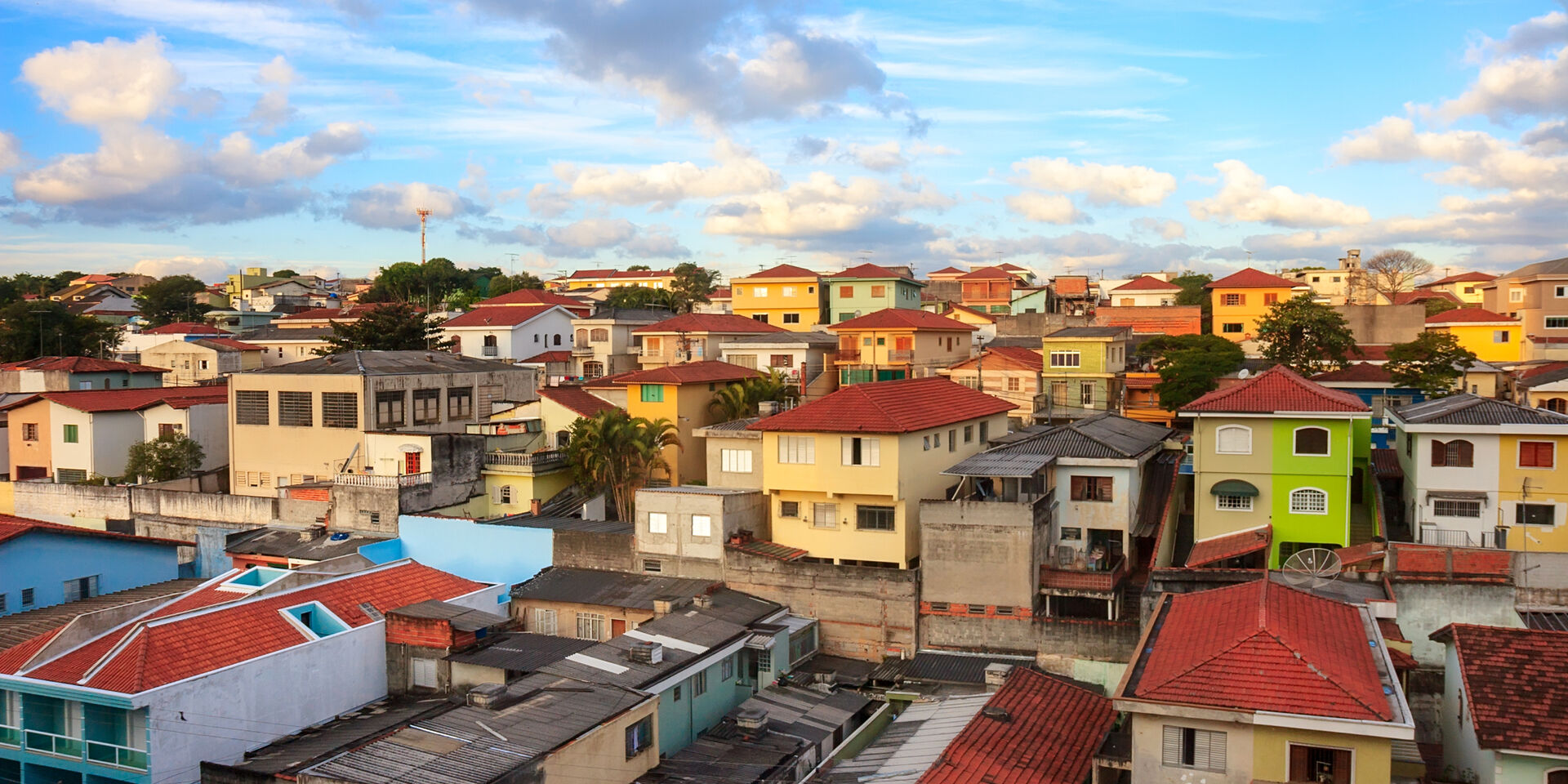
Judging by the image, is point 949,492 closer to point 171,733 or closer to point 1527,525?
point 1527,525

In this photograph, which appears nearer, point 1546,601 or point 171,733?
point 171,733

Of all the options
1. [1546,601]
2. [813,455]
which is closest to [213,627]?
[813,455]

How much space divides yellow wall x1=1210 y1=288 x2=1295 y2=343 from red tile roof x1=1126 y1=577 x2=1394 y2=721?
157 feet

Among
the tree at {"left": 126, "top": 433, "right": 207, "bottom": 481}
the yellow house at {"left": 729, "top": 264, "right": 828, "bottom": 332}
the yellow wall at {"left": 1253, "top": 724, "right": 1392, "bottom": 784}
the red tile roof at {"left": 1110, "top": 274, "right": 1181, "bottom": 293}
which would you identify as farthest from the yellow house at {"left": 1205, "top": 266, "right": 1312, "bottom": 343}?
the tree at {"left": 126, "top": 433, "right": 207, "bottom": 481}

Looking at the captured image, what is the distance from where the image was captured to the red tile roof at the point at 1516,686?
52.5 feet

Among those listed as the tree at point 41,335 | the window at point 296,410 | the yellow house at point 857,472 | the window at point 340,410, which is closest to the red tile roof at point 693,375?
the yellow house at point 857,472

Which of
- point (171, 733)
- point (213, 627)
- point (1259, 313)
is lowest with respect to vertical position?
point (171, 733)

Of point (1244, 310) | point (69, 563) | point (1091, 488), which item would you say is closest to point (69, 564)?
point (69, 563)

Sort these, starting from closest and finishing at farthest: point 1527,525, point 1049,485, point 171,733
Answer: point 171,733 → point 1527,525 → point 1049,485

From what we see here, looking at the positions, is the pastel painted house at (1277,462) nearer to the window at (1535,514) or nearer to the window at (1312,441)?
the window at (1312,441)

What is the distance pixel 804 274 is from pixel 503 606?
4073cm

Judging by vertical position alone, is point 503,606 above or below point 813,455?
below

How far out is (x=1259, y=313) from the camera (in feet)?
209

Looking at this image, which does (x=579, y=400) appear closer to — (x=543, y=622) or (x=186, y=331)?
(x=543, y=622)
